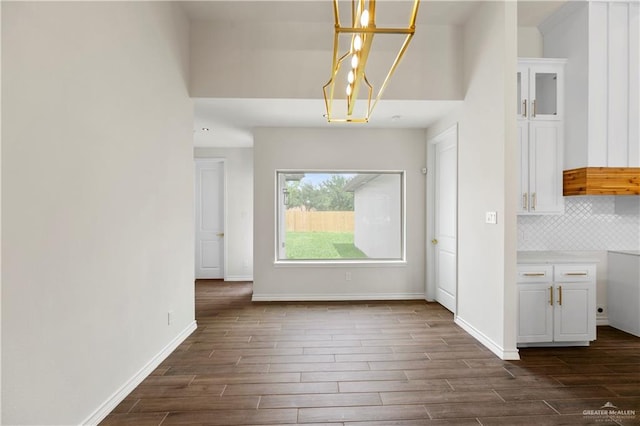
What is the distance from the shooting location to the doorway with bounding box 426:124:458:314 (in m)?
4.20

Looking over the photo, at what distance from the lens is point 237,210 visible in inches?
245

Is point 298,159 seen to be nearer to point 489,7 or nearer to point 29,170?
point 489,7

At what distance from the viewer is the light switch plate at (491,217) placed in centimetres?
303

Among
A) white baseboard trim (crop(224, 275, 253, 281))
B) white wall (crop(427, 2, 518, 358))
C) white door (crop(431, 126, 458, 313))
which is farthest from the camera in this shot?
white baseboard trim (crop(224, 275, 253, 281))


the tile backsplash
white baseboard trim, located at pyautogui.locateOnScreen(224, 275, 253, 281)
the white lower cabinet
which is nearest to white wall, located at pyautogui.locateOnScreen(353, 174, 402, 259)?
the tile backsplash

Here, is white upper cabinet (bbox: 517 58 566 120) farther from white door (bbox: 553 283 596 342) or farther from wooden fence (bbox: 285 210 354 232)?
wooden fence (bbox: 285 210 354 232)

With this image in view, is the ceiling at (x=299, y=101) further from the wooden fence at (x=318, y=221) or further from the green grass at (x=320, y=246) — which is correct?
the green grass at (x=320, y=246)

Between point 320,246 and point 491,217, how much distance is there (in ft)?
8.54

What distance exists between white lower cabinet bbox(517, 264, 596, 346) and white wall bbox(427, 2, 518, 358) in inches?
11.0

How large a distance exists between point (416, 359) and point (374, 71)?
119 inches

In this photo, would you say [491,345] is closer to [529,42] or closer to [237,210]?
[529,42]

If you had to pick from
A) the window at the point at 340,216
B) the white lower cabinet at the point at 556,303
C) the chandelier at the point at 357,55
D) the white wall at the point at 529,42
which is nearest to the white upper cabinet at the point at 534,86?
the white wall at the point at 529,42

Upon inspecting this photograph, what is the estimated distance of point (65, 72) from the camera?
179cm

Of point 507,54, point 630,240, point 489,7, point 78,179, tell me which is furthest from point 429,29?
point 78,179
